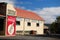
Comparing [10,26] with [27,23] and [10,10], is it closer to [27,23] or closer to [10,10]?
[10,10]

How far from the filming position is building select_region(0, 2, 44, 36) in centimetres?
3872

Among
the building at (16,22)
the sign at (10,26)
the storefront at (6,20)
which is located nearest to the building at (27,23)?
the building at (16,22)

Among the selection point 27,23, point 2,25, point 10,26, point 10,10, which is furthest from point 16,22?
point 2,25

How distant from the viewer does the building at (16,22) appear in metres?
38.7

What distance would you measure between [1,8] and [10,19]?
2972 millimetres

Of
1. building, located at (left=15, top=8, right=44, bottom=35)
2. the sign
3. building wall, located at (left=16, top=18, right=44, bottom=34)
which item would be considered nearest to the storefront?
the sign

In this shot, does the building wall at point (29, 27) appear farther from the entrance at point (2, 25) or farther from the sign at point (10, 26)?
the entrance at point (2, 25)

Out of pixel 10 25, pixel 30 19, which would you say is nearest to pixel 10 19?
pixel 10 25

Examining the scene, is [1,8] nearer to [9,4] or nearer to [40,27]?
[9,4]

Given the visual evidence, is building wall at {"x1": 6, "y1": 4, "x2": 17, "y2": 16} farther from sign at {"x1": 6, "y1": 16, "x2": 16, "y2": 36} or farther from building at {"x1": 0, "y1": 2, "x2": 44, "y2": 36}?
sign at {"x1": 6, "y1": 16, "x2": 16, "y2": 36}

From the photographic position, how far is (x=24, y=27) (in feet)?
164

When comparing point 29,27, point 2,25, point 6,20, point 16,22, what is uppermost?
point 6,20

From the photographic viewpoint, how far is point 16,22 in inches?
1854

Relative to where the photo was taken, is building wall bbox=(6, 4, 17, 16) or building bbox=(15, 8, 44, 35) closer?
building wall bbox=(6, 4, 17, 16)
